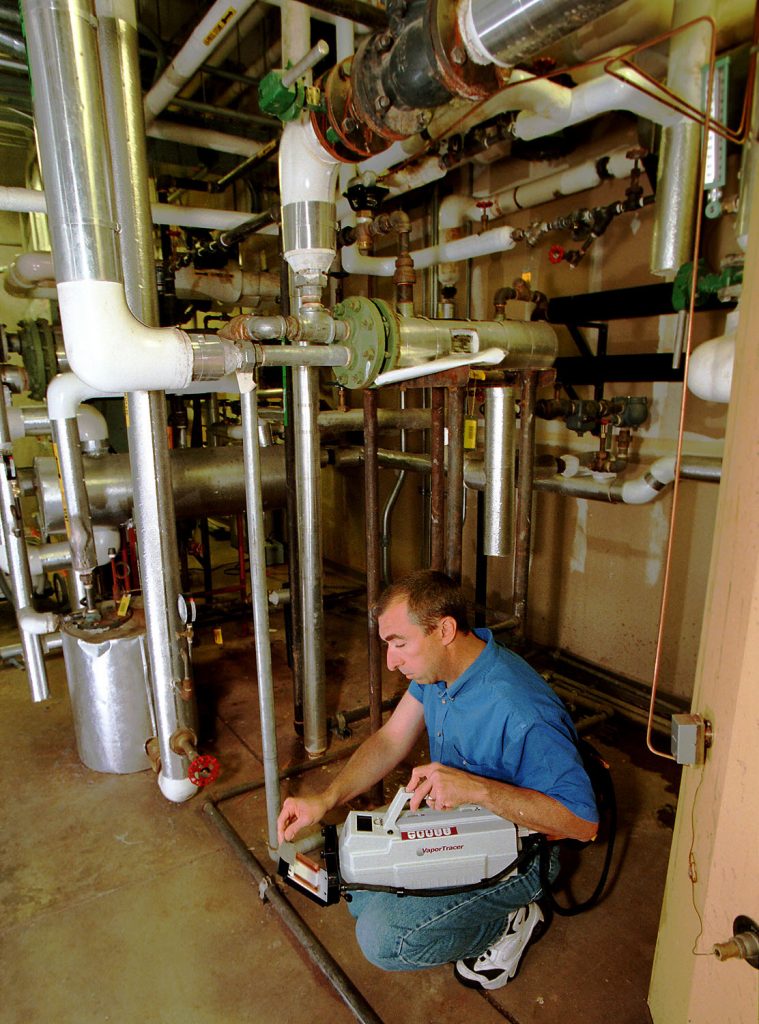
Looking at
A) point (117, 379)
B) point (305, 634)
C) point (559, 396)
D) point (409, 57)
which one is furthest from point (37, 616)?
point (559, 396)

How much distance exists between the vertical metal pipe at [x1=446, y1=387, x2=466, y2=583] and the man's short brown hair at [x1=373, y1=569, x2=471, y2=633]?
314 millimetres

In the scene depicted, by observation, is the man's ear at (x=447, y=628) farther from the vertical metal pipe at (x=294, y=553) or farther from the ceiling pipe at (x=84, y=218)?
the vertical metal pipe at (x=294, y=553)

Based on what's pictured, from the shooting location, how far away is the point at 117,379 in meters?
1.37

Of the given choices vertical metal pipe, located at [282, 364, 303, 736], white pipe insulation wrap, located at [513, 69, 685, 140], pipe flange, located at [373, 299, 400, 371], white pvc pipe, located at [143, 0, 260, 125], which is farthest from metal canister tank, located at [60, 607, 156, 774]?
white pipe insulation wrap, located at [513, 69, 685, 140]

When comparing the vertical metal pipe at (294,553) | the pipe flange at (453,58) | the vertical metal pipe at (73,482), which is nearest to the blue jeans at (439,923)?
the vertical metal pipe at (294,553)

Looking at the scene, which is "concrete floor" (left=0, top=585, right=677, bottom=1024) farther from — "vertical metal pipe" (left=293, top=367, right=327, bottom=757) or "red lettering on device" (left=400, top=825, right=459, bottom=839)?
"red lettering on device" (left=400, top=825, right=459, bottom=839)

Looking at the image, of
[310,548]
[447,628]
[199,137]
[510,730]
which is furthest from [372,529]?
[199,137]

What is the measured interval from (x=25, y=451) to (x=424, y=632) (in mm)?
4396

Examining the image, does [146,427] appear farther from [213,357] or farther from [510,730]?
[510,730]

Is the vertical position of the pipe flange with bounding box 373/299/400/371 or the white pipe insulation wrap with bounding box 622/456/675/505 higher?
the pipe flange with bounding box 373/299/400/371

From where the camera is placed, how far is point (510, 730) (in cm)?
127

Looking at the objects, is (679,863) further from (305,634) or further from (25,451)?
(25,451)

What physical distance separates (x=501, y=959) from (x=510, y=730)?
55cm

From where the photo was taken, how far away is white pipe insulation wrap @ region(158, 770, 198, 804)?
198 centimetres
